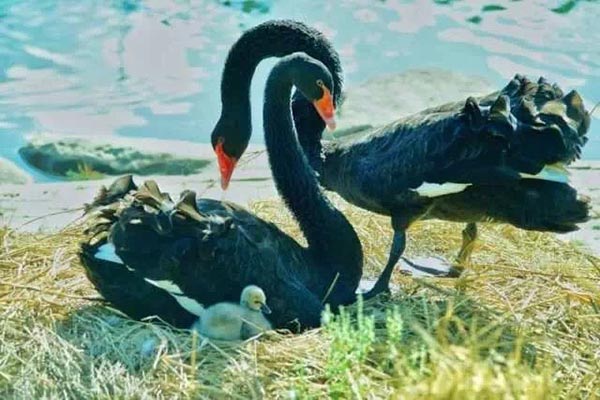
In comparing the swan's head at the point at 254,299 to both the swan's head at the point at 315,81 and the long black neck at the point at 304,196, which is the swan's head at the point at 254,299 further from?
the swan's head at the point at 315,81

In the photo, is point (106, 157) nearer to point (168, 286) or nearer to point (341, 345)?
point (168, 286)

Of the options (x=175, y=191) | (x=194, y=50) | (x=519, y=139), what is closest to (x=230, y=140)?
(x=519, y=139)

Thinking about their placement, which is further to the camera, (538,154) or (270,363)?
(538,154)

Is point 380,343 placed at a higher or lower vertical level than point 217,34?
higher

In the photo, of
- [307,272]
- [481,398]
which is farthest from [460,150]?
[481,398]

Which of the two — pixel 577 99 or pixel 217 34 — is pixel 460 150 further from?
pixel 217 34

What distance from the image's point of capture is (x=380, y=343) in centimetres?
281

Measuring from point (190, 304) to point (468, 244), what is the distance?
0.96 metres

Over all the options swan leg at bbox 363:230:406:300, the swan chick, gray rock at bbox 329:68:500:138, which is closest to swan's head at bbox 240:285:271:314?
the swan chick

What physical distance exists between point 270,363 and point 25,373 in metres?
0.51

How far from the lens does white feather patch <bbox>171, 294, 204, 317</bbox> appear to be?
288cm

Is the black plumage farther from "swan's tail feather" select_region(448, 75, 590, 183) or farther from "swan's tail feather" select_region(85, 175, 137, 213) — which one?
"swan's tail feather" select_region(85, 175, 137, 213)

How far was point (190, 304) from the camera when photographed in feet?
9.46

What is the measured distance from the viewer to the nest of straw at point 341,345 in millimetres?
2242
